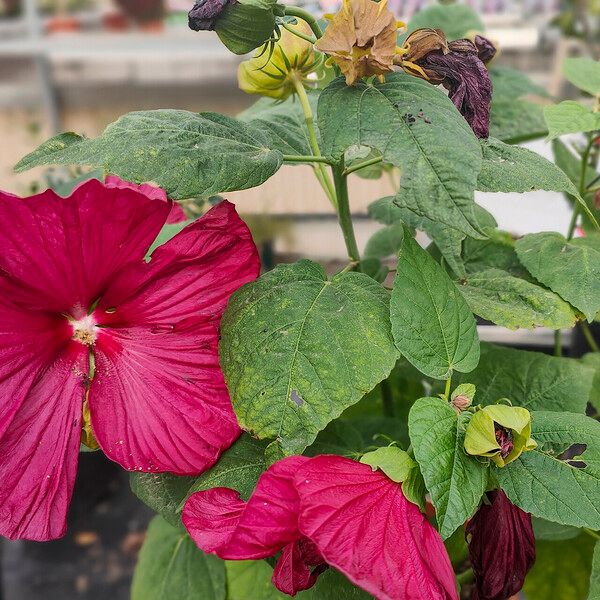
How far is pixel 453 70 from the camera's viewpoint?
0.34 metres

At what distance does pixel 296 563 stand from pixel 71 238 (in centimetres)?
16

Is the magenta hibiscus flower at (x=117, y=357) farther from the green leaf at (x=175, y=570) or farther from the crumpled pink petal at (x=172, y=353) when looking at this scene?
the green leaf at (x=175, y=570)

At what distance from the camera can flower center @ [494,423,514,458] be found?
30cm

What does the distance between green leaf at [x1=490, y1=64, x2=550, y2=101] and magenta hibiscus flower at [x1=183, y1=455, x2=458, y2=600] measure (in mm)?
323

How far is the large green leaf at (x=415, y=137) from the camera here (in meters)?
0.29

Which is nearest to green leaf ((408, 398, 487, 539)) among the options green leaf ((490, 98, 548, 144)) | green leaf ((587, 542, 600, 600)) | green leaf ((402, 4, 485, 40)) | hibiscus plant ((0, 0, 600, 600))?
hibiscus plant ((0, 0, 600, 600))

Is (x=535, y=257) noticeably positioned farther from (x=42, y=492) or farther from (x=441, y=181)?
(x=42, y=492)

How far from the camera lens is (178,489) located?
385mm

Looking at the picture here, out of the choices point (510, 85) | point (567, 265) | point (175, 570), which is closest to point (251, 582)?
point (175, 570)

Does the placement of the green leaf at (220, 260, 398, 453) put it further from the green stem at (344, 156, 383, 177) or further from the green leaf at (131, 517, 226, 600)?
the green leaf at (131, 517, 226, 600)

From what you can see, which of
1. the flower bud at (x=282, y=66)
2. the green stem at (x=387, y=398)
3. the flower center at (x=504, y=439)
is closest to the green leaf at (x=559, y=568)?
the green stem at (x=387, y=398)

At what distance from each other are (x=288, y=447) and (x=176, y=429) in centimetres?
6

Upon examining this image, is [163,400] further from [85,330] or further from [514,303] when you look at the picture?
[514,303]

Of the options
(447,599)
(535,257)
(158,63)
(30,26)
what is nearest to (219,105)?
(158,63)
